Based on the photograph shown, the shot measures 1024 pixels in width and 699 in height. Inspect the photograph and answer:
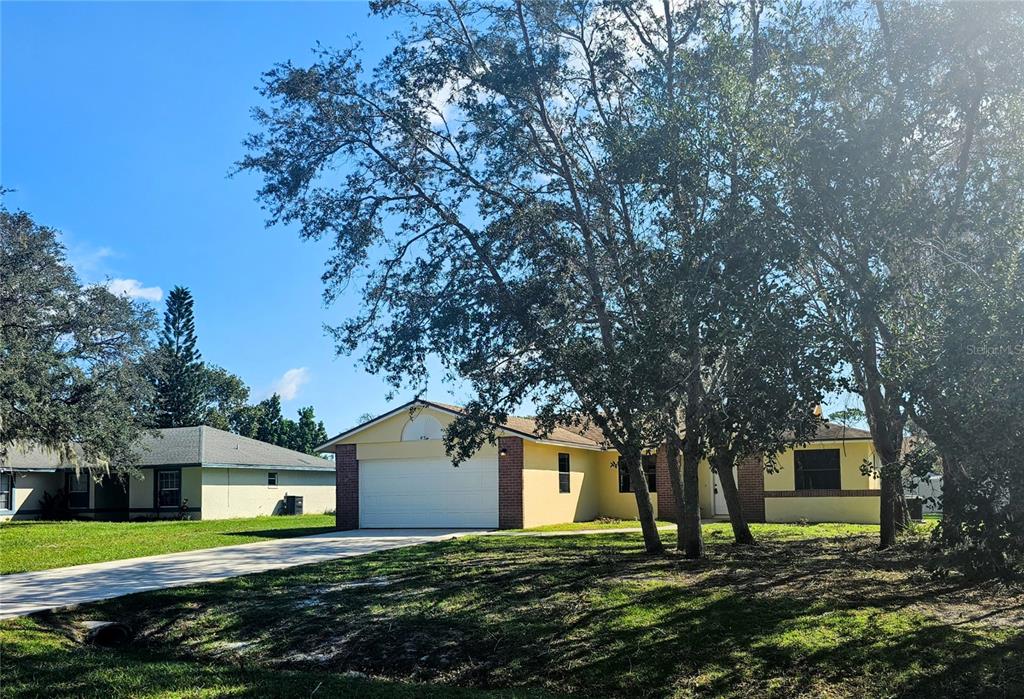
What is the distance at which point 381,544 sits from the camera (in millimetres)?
18828

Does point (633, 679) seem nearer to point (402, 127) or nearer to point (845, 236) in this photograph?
point (845, 236)

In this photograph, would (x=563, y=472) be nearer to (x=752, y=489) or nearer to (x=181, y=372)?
(x=752, y=489)

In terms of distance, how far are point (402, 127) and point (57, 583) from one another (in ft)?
29.2

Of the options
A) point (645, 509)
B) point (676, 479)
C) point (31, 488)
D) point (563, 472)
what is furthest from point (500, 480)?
point (31, 488)

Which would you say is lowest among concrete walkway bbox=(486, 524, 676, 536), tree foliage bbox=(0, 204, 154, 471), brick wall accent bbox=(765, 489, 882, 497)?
concrete walkway bbox=(486, 524, 676, 536)

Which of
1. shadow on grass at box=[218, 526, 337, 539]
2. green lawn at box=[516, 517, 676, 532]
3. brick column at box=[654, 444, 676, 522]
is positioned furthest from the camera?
brick column at box=[654, 444, 676, 522]

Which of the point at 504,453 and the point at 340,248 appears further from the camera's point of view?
the point at 504,453

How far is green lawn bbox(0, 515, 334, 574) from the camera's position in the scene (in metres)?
16.5

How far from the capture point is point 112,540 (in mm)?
20688

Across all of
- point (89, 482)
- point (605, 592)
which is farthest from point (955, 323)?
point (89, 482)

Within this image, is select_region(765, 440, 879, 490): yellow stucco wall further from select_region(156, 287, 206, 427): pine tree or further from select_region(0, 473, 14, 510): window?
select_region(156, 287, 206, 427): pine tree

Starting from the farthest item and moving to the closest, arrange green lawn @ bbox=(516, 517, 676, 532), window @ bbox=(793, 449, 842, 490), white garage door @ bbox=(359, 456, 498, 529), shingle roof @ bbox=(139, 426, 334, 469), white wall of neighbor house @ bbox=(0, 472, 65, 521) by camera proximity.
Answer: white wall of neighbor house @ bbox=(0, 472, 65, 521), shingle roof @ bbox=(139, 426, 334, 469), window @ bbox=(793, 449, 842, 490), white garage door @ bbox=(359, 456, 498, 529), green lawn @ bbox=(516, 517, 676, 532)

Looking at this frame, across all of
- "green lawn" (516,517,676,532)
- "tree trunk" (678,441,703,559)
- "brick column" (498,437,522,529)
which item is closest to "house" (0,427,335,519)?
"brick column" (498,437,522,529)

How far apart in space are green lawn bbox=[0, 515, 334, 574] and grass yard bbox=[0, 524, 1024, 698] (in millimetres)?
5643
